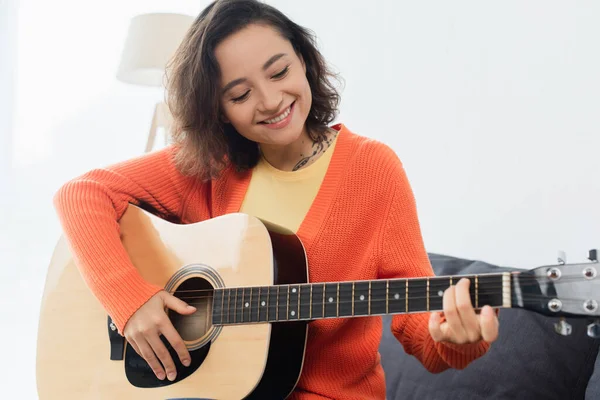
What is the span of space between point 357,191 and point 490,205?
1.97 ft

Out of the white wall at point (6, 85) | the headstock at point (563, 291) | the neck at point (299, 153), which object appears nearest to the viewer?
the headstock at point (563, 291)

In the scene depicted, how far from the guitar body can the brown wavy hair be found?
0.62 feet

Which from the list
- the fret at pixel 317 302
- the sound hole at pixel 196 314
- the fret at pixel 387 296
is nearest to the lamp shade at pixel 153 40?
the sound hole at pixel 196 314

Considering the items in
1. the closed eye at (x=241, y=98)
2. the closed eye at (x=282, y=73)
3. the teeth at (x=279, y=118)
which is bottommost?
the teeth at (x=279, y=118)

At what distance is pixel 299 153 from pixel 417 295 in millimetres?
537

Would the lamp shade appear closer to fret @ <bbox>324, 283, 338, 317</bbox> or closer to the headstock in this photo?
fret @ <bbox>324, 283, 338, 317</bbox>

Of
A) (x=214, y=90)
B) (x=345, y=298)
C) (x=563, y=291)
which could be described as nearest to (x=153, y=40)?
(x=214, y=90)

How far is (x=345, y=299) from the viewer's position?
1.01 metres

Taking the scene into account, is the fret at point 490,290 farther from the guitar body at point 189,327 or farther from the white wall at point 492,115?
the white wall at point 492,115

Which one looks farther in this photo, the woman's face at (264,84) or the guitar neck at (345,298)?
the woman's face at (264,84)

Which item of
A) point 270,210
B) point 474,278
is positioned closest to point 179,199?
point 270,210

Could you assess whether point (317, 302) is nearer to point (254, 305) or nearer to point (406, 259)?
point (254, 305)

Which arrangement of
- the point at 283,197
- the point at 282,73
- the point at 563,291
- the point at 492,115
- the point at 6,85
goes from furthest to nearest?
the point at 6,85 < the point at 492,115 < the point at 283,197 < the point at 282,73 < the point at 563,291

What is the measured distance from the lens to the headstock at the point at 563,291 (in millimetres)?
782
